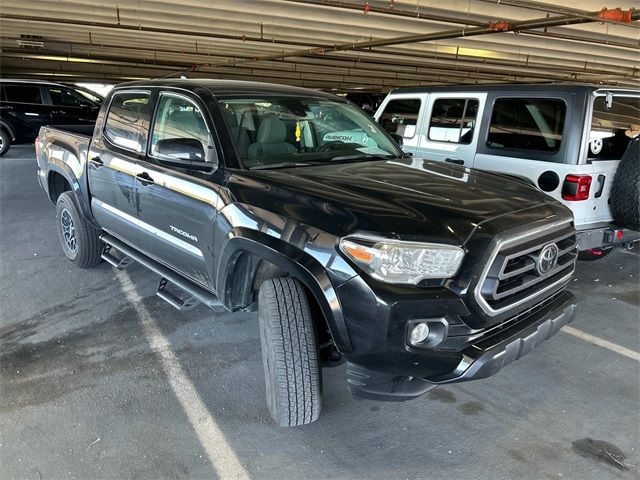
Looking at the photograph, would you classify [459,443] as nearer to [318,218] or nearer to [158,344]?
[318,218]

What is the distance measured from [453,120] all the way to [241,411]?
411cm

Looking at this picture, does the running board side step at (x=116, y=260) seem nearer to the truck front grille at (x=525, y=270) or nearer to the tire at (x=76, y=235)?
the tire at (x=76, y=235)

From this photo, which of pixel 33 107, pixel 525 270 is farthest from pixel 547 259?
pixel 33 107

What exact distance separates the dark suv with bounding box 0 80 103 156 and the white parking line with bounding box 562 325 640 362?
42.0ft

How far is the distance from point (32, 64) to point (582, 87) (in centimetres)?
2201

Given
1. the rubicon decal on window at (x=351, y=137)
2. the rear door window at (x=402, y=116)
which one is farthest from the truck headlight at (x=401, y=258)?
the rear door window at (x=402, y=116)

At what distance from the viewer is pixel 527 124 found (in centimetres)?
477

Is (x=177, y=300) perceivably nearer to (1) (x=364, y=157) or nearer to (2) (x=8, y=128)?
(1) (x=364, y=157)

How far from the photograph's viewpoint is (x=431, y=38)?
10211 millimetres

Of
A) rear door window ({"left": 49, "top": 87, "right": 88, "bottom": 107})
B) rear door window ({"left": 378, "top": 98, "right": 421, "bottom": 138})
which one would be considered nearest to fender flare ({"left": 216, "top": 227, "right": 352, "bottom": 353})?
rear door window ({"left": 378, "top": 98, "right": 421, "bottom": 138})

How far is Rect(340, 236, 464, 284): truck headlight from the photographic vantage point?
7.13ft

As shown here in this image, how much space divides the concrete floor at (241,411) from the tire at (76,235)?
0.69 metres

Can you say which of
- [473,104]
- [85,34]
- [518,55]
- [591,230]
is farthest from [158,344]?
[518,55]

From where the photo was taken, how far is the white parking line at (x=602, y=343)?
3.47 m
